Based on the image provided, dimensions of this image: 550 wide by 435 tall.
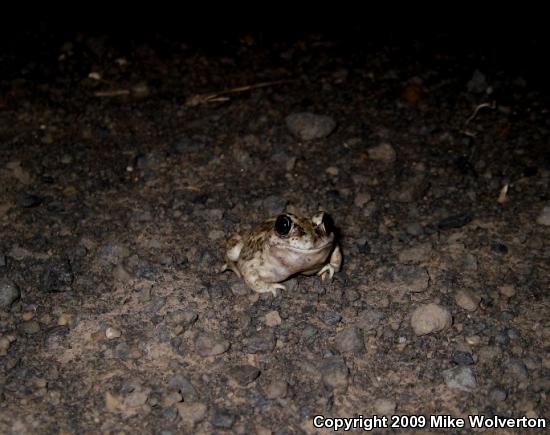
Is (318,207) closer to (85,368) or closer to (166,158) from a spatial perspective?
(166,158)

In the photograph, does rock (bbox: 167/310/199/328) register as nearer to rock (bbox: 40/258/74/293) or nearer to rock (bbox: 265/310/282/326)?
rock (bbox: 265/310/282/326)

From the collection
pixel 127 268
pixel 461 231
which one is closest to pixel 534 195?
pixel 461 231

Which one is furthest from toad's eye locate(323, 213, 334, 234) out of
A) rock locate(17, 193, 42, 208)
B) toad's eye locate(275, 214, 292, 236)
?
rock locate(17, 193, 42, 208)

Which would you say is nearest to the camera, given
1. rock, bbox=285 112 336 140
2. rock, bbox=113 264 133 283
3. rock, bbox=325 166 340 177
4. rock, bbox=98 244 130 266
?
rock, bbox=113 264 133 283

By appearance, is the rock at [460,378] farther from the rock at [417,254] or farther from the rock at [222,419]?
the rock at [222,419]

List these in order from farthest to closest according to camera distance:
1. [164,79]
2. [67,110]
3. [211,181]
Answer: [164,79] → [67,110] → [211,181]

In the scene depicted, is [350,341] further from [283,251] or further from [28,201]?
[28,201]
